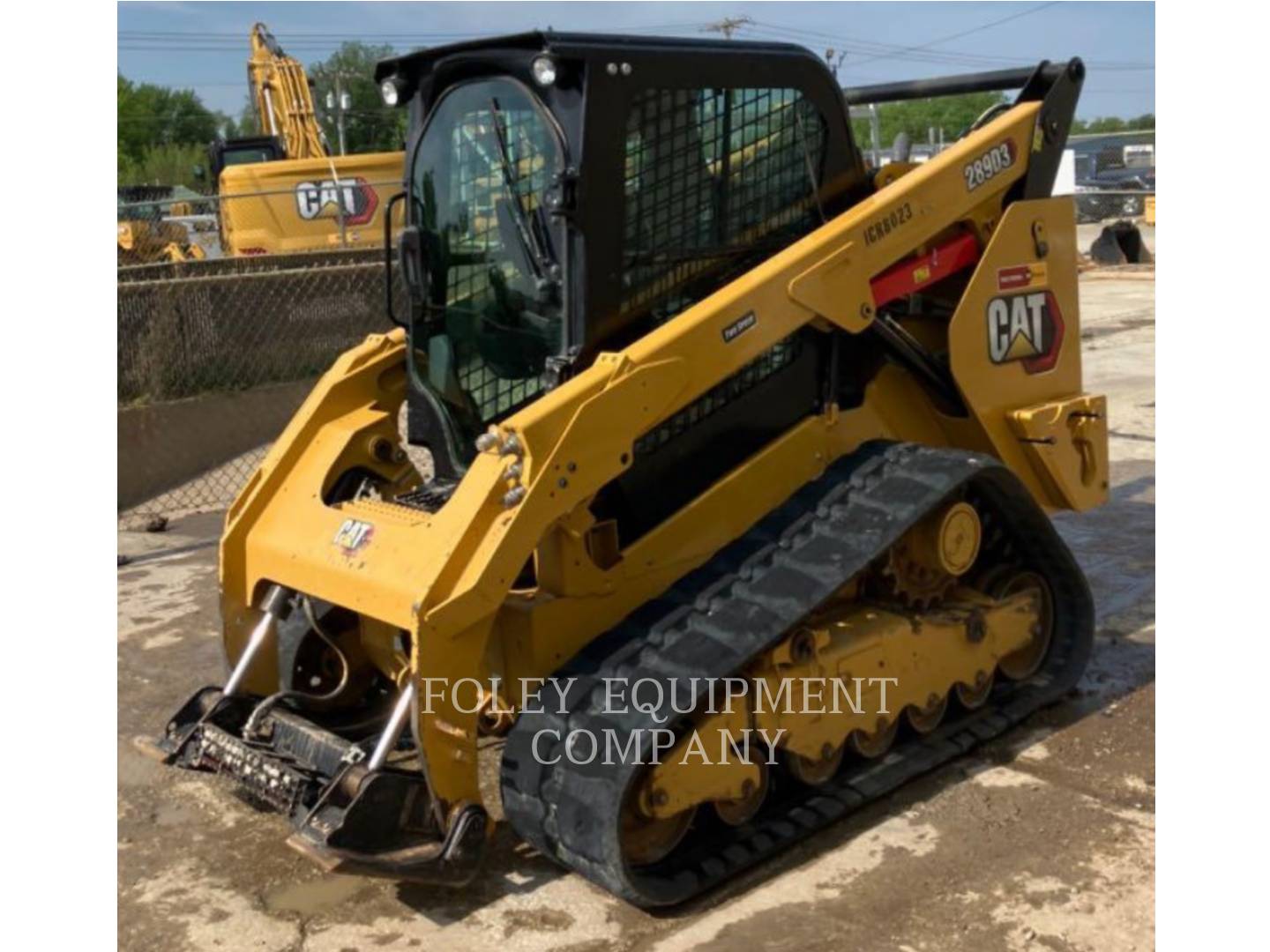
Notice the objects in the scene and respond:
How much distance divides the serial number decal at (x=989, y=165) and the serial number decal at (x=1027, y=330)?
44cm

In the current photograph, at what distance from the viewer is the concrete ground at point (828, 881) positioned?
3.74 m

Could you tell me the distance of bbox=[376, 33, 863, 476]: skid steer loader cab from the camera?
4188 millimetres

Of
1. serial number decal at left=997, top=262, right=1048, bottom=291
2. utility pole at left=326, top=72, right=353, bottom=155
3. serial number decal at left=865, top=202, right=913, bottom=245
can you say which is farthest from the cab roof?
utility pole at left=326, top=72, right=353, bottom=155

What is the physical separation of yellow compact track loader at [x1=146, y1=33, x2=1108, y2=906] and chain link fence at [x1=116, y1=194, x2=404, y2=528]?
14.0 feet

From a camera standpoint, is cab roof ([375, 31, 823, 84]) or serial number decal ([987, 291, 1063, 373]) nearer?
cab roof ([375, 31, 823, 84])

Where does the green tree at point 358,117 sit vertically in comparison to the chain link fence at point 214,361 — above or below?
above

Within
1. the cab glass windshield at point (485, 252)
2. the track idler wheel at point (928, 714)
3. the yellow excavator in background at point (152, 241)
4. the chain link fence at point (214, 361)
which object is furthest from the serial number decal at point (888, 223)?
the yellow excavator in background at point (152, 241)

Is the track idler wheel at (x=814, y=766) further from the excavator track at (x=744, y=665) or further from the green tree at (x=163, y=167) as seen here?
the green tree at (x=163, y=167)

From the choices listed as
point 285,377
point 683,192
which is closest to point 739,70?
point 683,192

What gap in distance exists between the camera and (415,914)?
3.93m

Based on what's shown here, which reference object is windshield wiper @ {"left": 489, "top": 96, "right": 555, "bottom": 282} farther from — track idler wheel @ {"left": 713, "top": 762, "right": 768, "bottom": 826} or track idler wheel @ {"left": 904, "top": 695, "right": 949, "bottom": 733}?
track idler wheel @ {"left": 904, "top": 695, "right": 949, "bottom": 733}

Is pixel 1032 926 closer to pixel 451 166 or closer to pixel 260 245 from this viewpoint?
pixel 451 166

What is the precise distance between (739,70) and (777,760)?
218 centimetres

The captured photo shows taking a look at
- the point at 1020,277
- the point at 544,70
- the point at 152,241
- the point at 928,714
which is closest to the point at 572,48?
the point at 544,70
